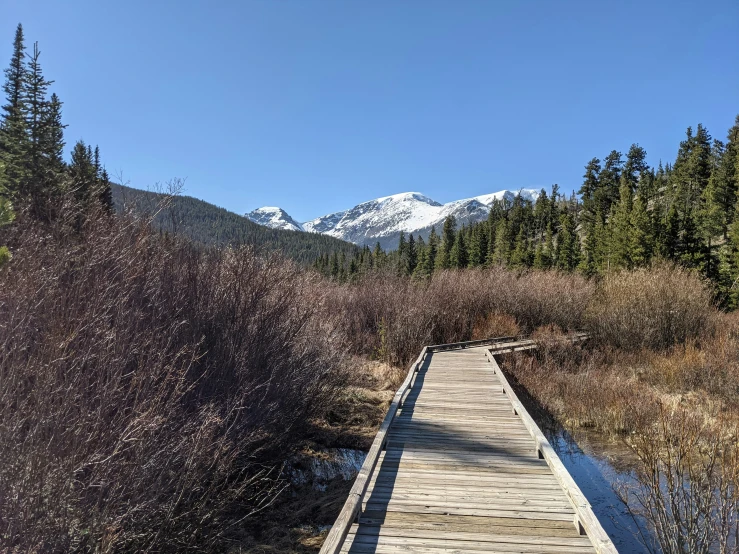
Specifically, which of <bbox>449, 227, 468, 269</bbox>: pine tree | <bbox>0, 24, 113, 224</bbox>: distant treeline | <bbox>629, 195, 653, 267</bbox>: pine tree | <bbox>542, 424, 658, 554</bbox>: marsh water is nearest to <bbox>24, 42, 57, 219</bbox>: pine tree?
<bbox>0, 24, 113, 224</bbox>: distant treeline

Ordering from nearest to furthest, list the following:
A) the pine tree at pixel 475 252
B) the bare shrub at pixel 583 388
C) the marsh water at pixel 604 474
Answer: the marsh water at pixel 604 474, the bare shrub at pixel 583 388, the pine tree at pixel 475 252

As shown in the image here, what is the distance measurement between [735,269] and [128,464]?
43.2 meters

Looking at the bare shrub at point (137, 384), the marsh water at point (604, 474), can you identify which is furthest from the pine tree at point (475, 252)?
the bare shrub at point (137, 384)

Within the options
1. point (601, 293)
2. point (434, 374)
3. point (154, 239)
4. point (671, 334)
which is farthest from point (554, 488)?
point (601, 293)

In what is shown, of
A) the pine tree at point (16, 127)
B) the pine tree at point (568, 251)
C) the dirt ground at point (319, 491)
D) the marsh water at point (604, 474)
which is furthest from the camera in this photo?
the pine tree at point (568, 251)

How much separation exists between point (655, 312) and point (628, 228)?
93.2 feet

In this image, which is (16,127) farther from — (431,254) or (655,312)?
(431,254)

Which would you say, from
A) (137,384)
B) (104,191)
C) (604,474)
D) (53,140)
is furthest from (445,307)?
(53,140)

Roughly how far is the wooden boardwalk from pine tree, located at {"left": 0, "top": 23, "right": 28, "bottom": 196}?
24096 mm

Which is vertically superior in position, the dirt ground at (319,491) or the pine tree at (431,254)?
the pine tree at (431,254)

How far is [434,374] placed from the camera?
1201 cm

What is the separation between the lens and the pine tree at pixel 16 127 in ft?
81.7

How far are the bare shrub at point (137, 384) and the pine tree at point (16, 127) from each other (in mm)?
21567

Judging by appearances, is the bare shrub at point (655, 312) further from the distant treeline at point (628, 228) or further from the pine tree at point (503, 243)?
the pine tree at point (503, 243)
